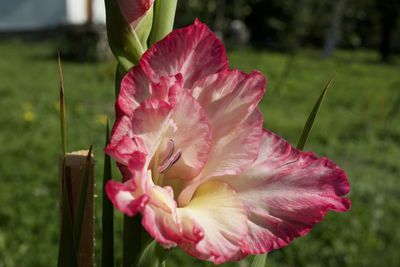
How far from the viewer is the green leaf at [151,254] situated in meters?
0.51

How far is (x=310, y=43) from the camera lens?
1443 centimetres

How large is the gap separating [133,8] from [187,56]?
7 centimetres

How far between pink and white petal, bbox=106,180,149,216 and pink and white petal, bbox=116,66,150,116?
0.23 feet

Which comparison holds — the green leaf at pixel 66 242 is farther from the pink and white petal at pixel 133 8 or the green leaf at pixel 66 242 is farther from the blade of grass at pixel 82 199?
the pink and white petal at pixel 133 8

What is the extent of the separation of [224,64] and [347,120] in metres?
5.51

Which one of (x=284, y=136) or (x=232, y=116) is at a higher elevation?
(x=232, y=116)

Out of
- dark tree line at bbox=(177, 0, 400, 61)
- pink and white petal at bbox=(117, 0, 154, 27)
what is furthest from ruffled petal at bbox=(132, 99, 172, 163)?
dark tree line at bbox=(177, 0, 400, 61)

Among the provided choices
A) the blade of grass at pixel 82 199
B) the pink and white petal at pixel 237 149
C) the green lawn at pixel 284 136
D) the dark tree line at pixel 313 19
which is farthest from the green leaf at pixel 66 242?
the dark tree line at pixel 313 19

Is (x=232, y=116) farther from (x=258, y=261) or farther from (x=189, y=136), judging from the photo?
(x=258, y=261)

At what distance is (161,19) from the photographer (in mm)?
555

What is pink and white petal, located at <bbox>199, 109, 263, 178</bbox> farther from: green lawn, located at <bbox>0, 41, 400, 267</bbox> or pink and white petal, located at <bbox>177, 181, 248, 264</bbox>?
green lawn, located at <bbox>0, 41, 400, 267</bbox>

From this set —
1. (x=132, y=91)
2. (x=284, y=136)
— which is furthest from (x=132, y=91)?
(x=284, y=136)

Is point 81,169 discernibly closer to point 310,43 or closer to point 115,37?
point 115,37

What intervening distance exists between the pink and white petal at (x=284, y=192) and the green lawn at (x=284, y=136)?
173 centimetres
